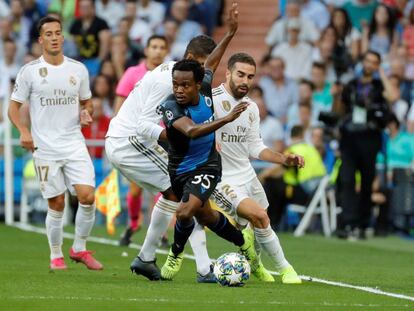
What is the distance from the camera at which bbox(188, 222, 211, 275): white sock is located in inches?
469

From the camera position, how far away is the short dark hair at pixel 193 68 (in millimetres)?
11164

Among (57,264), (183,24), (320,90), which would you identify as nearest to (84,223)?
(57,264)

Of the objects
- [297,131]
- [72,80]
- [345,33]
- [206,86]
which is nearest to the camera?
[206,86]

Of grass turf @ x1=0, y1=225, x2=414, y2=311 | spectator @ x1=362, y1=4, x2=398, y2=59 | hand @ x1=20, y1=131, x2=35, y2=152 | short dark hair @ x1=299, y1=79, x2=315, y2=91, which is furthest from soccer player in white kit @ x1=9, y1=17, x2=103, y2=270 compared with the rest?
spectator @ x1=362, y1=4, x2=398, y2=59

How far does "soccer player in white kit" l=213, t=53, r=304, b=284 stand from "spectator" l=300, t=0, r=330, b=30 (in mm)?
13003

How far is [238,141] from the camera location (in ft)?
40.4

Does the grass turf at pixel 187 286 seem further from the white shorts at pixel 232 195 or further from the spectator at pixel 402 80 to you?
the spectator at pixel 402 80

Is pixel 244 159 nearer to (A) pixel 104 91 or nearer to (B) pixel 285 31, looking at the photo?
(A) pixel 104 91

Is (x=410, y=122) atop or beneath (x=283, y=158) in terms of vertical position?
beneath

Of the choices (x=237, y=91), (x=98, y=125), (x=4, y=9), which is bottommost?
(x=98, y=125)

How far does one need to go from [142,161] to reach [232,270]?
5.21 ft

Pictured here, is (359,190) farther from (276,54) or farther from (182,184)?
(182,184)

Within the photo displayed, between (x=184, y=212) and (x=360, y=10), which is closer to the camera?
(x=184, y=212)

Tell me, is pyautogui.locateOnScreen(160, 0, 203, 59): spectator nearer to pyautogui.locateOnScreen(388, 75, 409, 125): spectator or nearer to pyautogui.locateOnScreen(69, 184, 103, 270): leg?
pyautogui.locateOnScreen(388, 75, 409, 125): spectator
